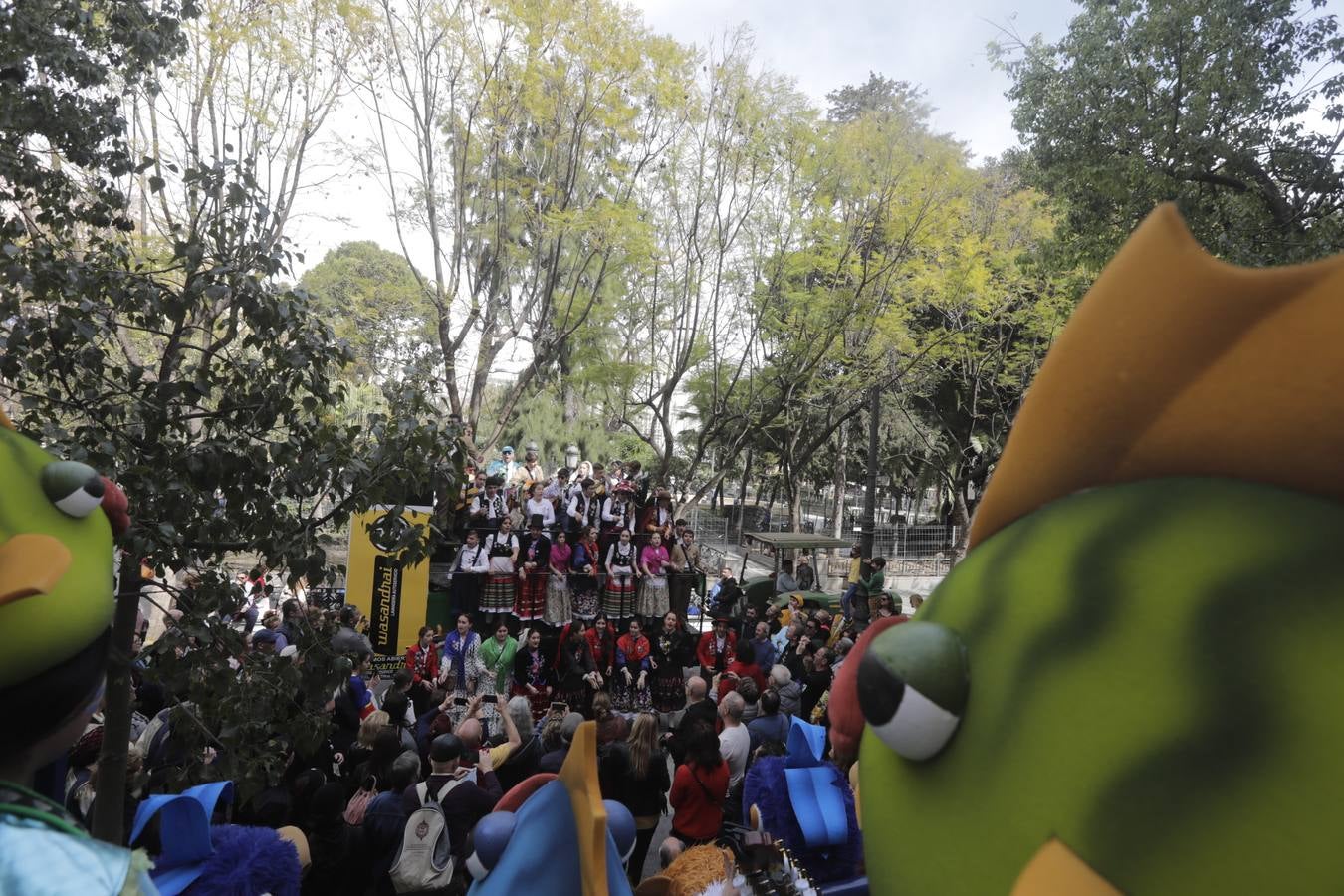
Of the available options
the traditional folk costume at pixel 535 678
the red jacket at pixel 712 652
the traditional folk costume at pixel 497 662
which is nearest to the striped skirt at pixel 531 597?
the traditional folk costume at pixel 535 678

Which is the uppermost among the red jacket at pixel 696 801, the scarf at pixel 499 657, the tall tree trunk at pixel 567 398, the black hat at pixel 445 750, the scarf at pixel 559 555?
the tall tree trunk at pixel 567 398

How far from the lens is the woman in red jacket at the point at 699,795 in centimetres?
502

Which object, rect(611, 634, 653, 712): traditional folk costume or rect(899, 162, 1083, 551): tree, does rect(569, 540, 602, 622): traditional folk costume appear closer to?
rect(611, 634, 653, 712): traditional folk costume

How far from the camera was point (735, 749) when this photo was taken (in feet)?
19.2

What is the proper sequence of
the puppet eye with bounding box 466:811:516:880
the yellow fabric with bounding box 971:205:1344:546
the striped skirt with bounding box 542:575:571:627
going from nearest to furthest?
the yellow fabric with bounding box 971:205:1344:546 < the puppet eye with bounding box 466:811:516:880 < the striped skirt with bounding box 542:575:571:627

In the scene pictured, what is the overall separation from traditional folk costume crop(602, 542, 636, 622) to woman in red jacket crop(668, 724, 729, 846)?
633cm

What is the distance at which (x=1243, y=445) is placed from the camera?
1.33 meters

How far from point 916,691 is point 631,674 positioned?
899 cm

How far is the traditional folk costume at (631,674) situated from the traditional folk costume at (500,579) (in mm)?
1593

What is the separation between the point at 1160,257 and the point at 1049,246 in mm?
11053

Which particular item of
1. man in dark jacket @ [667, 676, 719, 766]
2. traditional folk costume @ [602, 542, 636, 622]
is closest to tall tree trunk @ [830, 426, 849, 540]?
traditional folk costume @ [602, 542, 636, 622]

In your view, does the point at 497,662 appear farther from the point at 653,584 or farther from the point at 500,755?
the point at 500,755

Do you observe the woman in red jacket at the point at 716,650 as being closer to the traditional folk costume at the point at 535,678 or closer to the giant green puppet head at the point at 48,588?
the traditional folk costume at the point at 535,678

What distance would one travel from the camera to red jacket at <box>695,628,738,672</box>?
1034 centimetres
